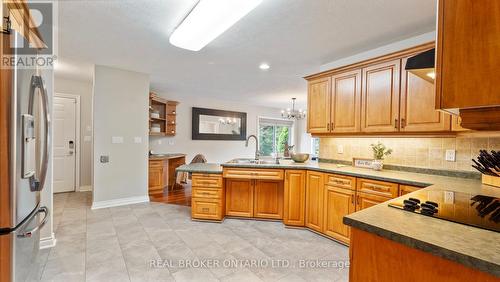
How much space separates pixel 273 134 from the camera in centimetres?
893

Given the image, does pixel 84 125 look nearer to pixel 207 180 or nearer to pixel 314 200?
pixel 207 180

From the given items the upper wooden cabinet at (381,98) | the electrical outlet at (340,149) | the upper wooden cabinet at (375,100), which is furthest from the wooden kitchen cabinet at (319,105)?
the upper wooden cabinet at (381,98)

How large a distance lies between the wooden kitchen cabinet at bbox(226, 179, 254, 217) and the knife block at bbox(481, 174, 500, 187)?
2.45m

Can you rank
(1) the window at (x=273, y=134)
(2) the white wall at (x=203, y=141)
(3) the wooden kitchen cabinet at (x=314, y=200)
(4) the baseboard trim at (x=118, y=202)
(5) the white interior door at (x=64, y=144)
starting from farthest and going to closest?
(1) the window at (x=273, y=134) → (2) the white wall at (x=203, y=141) → (5) the white interior door at (x=64, y=144) → (4) the baseboard trim at (x=118, y=202) → (3) the wooden kitchen cabinet at (x=314, y=200)

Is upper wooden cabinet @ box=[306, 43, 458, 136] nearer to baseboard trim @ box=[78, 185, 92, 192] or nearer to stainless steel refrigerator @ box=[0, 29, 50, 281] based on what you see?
stainless steel refrigerator @ box=[0, 29, 50, 281]

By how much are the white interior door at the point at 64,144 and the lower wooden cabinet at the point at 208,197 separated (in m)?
3.40

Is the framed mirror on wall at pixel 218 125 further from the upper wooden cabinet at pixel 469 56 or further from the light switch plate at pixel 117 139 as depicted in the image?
the upper wooden cabinet at pixel 469 56

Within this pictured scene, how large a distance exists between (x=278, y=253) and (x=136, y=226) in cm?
192

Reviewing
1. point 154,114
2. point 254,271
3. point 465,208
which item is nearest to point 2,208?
point 254,271

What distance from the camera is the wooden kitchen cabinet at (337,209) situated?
2625 millimetres

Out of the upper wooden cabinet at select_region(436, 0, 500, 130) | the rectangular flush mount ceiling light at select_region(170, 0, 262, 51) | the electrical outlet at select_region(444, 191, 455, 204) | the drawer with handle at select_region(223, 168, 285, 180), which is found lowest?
the drawer with handle at select_region(223, 168, 285, 180)

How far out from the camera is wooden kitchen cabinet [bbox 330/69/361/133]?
9.70 feet

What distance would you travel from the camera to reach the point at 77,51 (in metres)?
3.29

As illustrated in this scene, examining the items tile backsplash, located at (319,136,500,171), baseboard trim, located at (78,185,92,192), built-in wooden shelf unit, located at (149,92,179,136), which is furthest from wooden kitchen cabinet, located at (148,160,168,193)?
tile backsplash, located at (319,136,500,171)
